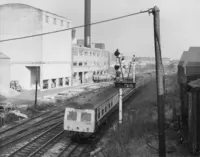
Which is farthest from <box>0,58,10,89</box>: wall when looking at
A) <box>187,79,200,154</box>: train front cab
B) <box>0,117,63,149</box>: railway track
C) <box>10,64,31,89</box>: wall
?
<box>187,79,200,154</box>: train front cab

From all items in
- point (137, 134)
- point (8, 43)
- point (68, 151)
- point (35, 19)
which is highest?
point (35, 19)

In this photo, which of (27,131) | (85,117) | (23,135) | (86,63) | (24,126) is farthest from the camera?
(86,63)

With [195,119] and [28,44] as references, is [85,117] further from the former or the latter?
[28,44]

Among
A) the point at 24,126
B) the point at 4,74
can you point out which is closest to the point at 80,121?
the point at 24,126

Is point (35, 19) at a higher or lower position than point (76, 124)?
higher

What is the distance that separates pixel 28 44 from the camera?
4278cm

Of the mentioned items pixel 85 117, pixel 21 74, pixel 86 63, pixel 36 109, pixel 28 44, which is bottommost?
pixel 36 109

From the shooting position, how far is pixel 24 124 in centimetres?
2019

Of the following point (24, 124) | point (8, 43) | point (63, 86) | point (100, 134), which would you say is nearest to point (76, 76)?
point (63, 86)

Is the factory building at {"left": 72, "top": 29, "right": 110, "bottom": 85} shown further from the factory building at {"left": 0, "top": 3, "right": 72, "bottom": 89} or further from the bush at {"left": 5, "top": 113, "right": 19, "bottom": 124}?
the bush at {"left": 5, "top": 113, "right": 19, "bottom": 124}

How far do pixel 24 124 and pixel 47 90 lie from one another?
22768mm

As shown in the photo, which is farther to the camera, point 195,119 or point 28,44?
point 28,44

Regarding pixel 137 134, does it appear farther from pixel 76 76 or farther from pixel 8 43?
pixel 76 76

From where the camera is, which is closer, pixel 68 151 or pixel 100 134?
pixel 68 151
